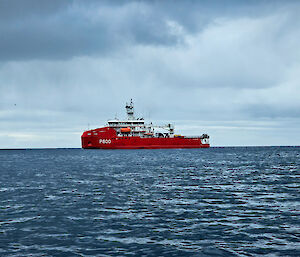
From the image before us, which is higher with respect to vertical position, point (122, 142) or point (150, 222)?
point (122, 142)

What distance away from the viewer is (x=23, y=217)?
51.4 feet

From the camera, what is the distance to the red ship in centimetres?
12006

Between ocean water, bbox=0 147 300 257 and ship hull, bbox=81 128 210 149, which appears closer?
ocean water, bbox=0 147 300 257

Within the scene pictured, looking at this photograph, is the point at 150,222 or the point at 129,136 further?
the point at 129,136

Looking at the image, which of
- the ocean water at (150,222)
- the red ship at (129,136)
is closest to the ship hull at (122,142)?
the red ship at (129,136)

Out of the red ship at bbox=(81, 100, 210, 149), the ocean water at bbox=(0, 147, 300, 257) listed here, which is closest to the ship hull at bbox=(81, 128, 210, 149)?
the red ship at bbox=(81, 100, 210, 149)

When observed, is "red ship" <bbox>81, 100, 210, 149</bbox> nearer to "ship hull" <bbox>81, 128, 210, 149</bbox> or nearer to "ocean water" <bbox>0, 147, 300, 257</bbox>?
"ship hull" <bbox>81, 128, 210, 149</bbox>

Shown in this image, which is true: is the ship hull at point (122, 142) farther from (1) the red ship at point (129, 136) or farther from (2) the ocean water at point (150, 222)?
(2) the ocean water at point (150, 222)

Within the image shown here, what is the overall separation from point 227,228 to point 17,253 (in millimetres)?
7679

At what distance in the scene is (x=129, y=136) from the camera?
397 ft

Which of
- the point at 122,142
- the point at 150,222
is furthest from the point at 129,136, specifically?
the point at 150,222

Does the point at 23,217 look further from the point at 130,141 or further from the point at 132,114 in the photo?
the point at 132,114

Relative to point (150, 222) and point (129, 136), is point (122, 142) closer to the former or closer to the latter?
point (129, 136)

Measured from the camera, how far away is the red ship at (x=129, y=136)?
120 metres
